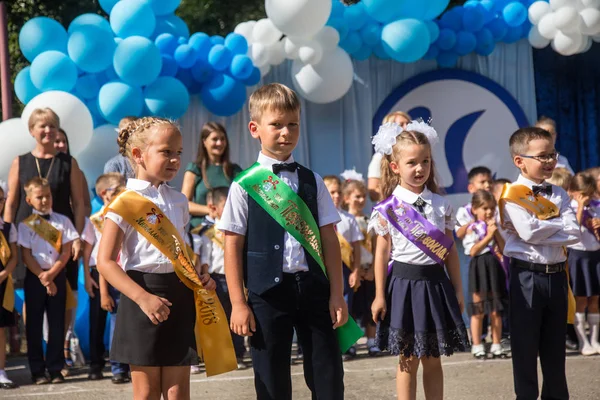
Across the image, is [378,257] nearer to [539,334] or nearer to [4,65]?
[539,334]

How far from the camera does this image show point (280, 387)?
356cm

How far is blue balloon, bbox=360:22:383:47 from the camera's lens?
8.24 m

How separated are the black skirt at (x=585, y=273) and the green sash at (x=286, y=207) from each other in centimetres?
402

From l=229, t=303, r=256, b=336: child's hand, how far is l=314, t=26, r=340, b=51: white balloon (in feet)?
15.5

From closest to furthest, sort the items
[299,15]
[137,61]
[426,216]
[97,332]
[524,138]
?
[426,216]
[524,138]
[97,332]
[137,61]
[299,15]

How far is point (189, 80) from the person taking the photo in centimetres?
786

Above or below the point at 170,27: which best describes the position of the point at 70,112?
below

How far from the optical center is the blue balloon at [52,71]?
723cm

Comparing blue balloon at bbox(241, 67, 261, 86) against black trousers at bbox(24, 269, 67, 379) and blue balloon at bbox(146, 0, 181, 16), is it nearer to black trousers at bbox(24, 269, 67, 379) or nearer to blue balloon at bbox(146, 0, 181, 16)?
blue balloon at bbox(146, 0, 181, 16)

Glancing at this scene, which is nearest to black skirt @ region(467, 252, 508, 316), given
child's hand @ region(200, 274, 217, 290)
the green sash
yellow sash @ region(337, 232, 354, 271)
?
yellow sash @ region(337, 232, 354, 271)

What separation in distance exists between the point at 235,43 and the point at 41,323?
291cm

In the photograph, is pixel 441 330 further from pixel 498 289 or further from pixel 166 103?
pixel 166 103

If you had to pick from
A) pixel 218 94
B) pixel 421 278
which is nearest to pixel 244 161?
pixel 218 94

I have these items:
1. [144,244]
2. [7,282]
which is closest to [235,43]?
[7,282]
